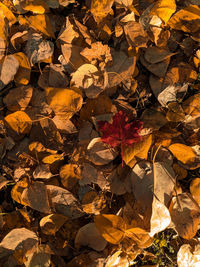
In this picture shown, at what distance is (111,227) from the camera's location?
978 mm

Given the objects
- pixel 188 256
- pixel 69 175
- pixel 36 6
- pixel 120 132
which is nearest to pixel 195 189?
pixel 188 256

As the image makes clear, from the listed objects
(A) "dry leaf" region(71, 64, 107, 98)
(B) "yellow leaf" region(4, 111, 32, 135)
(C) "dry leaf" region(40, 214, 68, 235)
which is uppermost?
(A) "dry leaf" region(71, 64, 107, 98)

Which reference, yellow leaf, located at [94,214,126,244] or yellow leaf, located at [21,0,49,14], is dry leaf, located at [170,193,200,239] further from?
yellow leaf, located at [21,0,49,14]

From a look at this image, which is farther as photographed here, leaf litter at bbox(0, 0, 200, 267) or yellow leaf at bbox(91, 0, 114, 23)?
yellow leaf at bbox(91, 0, 114, 23)

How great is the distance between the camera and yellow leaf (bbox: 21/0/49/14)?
3.80 ft

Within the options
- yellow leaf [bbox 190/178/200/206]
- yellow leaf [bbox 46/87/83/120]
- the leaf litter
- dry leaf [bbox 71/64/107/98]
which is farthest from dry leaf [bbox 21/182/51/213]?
yellow leaf [bbox 190/178/200/206]

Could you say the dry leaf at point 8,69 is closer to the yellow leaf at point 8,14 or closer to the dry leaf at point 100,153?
the yellow leaf at point 8,14

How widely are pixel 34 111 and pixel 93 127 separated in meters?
0.24

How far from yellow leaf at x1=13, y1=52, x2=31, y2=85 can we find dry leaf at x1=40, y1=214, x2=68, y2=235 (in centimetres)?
52

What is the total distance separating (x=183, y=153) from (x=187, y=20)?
19.9 inches

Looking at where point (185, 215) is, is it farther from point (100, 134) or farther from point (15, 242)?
point (15, 242)

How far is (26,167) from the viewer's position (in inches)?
43.1

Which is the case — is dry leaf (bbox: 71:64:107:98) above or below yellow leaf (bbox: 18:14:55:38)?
below

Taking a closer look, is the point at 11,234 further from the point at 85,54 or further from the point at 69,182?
the point at 85,54
